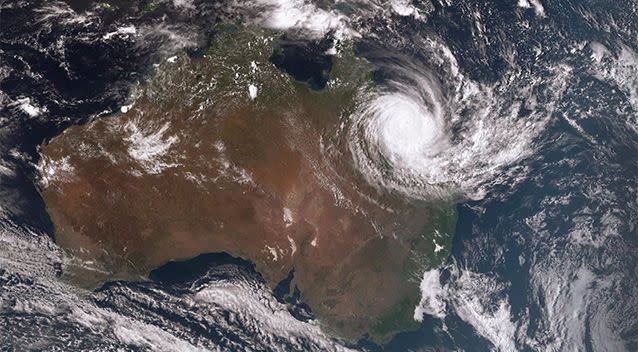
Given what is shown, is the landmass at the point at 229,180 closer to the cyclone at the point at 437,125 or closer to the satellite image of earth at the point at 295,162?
the satellite image of earth at the point at 295,162

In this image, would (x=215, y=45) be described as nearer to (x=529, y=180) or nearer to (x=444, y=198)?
(x=444, y=198)

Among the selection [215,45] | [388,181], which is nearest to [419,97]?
[388,181]

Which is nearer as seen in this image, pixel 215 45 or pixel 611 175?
pixel 215 45

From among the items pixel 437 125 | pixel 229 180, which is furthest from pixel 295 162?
pixel 437 125

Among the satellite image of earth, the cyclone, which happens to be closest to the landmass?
the satellite image of earth

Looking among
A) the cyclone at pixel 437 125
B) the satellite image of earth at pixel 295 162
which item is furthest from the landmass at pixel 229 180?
the cyclone at pixel 437 125

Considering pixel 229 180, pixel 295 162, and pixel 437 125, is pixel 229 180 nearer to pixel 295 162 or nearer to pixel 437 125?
pixel 295 162
